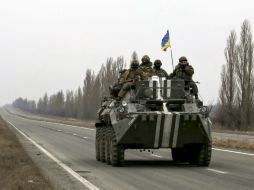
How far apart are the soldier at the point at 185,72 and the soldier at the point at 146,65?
0.81 meters

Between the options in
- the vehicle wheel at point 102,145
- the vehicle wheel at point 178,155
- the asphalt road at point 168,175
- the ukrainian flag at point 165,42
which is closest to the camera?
the asphalt road at point 168,175

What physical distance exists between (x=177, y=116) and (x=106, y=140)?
3057mm

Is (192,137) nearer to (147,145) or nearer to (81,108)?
(147,145)

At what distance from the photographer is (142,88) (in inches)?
725

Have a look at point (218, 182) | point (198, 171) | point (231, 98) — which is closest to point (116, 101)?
point (198, 171)

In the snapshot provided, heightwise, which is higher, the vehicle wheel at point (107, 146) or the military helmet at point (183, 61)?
the military helmet at point (183, 61)

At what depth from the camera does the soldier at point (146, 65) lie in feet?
63.5

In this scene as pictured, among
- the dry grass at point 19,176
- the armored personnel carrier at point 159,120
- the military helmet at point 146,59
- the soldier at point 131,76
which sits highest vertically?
the military helmet at point 146,59

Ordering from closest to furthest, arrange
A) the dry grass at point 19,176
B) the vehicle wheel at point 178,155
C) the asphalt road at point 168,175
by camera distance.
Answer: the dry grass at point 19,176, the asphalt road at point 168,175, the vehicle wheel at point 178,155

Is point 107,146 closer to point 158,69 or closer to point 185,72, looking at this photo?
point 158,69

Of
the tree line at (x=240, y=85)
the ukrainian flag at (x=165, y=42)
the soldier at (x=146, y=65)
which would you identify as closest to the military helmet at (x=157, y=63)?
the soldier at (x=146, y=65)

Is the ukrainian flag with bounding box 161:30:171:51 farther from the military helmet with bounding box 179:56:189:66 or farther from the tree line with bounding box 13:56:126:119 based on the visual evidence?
the tree line with bounding box 13:56:126:119

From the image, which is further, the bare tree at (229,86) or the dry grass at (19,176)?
the bare tree at (229,86)

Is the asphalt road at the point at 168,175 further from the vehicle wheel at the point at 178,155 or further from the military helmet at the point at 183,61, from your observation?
the military helmet at the point at 183,61
